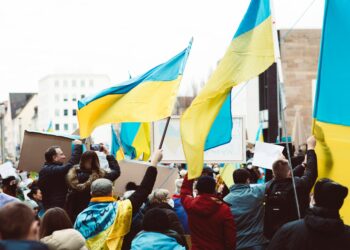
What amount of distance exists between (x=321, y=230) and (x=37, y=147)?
21.9ft

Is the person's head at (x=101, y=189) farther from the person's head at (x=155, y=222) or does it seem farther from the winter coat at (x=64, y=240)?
the winter coat at (x=64, y=240)

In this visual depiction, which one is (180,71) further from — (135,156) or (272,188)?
(135,156)

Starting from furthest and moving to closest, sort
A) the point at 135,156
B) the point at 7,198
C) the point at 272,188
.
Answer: the point at 135,156 < the point at 7,198 < the point at 272,188

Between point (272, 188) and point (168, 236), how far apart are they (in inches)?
64.4

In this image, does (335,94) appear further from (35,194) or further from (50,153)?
(35,194)

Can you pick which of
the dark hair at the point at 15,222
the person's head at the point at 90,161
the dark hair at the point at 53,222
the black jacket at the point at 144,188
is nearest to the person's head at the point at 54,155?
the person's head at the point at 90,161

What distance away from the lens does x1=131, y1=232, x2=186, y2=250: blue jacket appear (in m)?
6.96

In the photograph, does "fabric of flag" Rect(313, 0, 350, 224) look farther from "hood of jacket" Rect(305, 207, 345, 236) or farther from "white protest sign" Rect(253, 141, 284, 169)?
"white protest sign" Rect(253, 141, 284, 169)

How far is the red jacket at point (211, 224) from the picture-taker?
782cm

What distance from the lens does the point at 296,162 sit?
33.5 feet

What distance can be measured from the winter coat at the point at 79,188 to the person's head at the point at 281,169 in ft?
6.23

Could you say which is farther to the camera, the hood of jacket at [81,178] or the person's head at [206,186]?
the hood of jacket at [81,178]

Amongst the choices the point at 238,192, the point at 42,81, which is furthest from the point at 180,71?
the point at 42,81

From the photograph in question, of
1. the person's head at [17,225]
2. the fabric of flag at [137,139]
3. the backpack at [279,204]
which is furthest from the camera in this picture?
the fabric of flag at [137,139]
